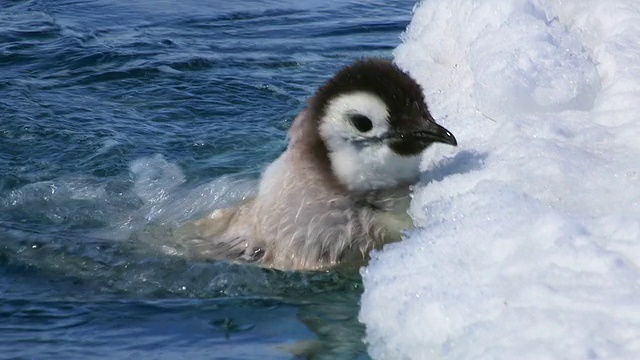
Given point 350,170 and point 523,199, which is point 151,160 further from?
point 523,199

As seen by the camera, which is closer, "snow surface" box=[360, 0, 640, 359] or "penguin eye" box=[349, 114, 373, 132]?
"snow surface" box=[360, 0, 640, 359]

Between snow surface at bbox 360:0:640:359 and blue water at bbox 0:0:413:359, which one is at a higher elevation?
snow surface at bbox 360:0:640:359

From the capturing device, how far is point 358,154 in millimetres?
5164

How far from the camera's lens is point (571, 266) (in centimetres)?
368

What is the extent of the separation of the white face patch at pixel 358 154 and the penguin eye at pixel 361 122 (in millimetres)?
11

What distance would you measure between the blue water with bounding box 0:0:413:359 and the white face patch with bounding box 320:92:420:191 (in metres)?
0.44

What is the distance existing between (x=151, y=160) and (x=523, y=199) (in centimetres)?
348

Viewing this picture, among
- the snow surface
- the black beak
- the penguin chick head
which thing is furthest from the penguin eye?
the snow surface

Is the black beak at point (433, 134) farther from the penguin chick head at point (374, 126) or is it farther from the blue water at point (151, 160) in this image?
the blue water at point (151, 160)

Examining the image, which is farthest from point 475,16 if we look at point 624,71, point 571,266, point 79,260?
point 571,266

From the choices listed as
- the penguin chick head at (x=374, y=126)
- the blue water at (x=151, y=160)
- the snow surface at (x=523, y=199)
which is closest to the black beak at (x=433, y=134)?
the penguin chick head at (x=374, y=126)

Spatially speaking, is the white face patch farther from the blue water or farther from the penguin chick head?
the blue water

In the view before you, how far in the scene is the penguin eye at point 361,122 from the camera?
200 inches

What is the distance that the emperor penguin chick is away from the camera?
16.6 feet
